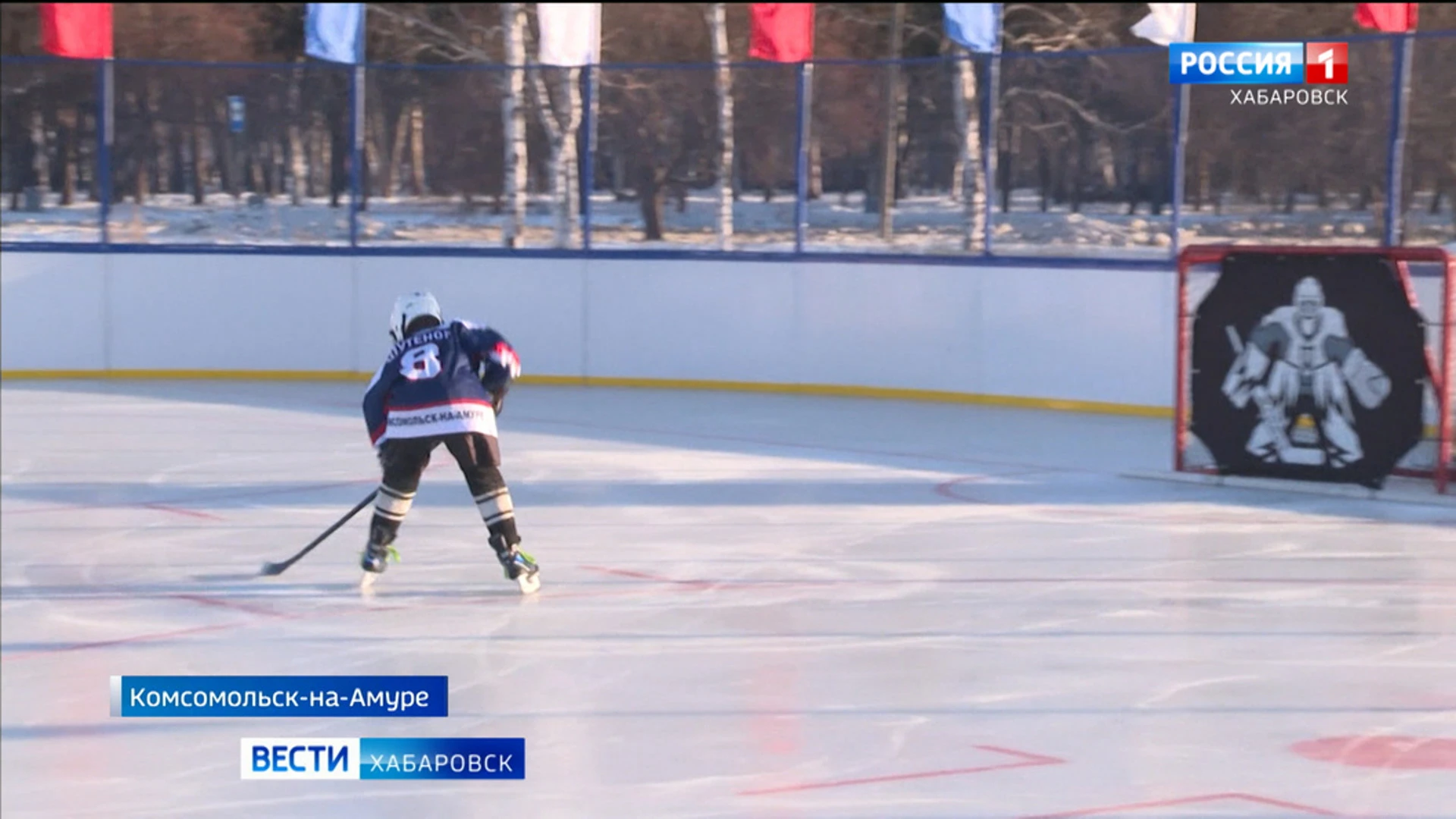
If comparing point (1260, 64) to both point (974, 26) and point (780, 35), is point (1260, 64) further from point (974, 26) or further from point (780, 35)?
point (780, 35)

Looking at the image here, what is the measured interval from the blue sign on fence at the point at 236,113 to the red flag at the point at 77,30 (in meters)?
1.28

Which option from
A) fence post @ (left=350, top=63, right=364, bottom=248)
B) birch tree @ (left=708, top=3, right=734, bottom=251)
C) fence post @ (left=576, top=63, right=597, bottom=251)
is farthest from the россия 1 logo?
fence post @ (left=350, top=63, right=364, bottom=248)

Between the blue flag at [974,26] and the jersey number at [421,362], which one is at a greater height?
the blue flag at [974,26]

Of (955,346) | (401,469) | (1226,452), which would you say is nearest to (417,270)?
(955,346)

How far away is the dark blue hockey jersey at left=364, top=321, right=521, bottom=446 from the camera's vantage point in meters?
7.82

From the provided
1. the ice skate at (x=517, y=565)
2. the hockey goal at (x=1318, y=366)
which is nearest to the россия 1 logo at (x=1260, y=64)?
the hockey goal at (x=1318, y=366)

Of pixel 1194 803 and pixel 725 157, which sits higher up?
pixel 725 157

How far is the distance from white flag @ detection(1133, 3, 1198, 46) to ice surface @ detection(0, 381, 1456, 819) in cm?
413

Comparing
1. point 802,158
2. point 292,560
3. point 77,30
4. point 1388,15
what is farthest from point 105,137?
point 1388,15

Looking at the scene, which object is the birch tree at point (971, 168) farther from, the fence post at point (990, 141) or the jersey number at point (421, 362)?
the jersey number at point (421, 362)

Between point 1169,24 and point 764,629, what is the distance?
32.3 ft

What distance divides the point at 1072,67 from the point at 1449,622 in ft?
27.5

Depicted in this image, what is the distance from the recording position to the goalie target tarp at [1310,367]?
10617 millimetres

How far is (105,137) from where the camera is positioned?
17203mm
